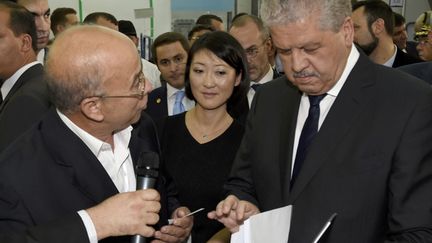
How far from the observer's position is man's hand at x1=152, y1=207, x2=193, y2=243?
71.2 inches

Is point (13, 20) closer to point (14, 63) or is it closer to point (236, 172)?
point (14, 63)

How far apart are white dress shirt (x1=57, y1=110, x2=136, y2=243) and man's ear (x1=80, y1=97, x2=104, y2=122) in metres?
0.08

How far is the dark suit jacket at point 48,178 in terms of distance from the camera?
4.72ft

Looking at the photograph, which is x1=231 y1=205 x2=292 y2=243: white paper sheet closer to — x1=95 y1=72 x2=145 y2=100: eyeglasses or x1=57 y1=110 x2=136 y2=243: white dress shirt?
x1=57 y1=110 x2=136 y2=243: white dress shirt

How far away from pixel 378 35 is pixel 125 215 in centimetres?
340

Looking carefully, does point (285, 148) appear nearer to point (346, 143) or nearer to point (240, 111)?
point (346, 143)

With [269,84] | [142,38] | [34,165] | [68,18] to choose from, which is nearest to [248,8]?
[142,38]

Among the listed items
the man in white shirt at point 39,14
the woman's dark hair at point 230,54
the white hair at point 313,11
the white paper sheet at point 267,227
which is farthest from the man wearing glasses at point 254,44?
the white paper sheet at point 267,227

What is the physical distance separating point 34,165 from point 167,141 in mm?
1174

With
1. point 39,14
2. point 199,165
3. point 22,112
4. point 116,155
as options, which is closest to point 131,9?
point 39,14

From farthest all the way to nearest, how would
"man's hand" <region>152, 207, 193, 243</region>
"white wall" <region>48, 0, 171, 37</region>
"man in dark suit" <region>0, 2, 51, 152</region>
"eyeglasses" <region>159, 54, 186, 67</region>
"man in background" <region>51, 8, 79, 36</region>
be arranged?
"white wall" <region>48, 0, 171, 37</region>
"man in background" <region>51, 8, 79, 36</region>
"eyeglasses" <region>159, 54, 186, 67</region>
"man in dark suit" <region>0, 2, 51, 152</region>
"man's hand" <region>152, 207, 193, 243</region>

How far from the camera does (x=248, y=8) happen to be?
9266 mm

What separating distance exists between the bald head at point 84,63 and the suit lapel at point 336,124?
0.64 meters

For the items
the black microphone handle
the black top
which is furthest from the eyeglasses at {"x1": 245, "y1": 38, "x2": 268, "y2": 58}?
the black microphone handle
